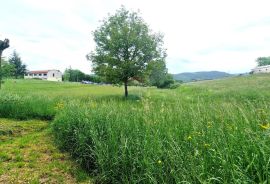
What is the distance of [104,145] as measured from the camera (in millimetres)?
5293

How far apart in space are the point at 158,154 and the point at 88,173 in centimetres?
222

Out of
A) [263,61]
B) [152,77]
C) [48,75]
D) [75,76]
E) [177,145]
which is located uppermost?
[263,61]

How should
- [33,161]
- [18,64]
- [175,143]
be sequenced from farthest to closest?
1. [18,64]
2. [33,161]
3. [175,143]

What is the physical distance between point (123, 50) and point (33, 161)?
18.7m

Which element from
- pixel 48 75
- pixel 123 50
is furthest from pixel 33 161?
pixel 48 75

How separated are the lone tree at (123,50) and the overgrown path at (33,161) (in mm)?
14135

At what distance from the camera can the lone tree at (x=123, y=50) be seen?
23.4m

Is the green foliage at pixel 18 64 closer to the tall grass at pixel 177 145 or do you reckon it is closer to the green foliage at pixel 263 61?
the tall grass at pixel 177 145

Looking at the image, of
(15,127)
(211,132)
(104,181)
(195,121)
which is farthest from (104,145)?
(15,127)

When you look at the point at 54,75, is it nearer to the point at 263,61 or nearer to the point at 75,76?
the point at 75,76

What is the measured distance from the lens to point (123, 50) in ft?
80.0

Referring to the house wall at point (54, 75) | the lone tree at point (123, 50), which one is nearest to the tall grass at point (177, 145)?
the lone tree at point (123, 50)

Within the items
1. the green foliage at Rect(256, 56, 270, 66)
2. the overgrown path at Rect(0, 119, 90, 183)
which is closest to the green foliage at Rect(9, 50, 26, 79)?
the overgrown path at Rect(0, 119, 90, 183)

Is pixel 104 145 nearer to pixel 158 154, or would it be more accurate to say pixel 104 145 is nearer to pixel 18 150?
pixel 158 154
